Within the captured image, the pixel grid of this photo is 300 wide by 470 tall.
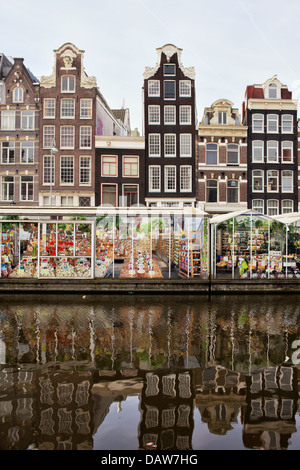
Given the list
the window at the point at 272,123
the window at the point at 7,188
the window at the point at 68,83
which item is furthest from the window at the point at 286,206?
the window at the point at 7,188

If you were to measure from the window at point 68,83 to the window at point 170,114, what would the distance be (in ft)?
27.5

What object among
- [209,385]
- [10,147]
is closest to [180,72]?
[10,147]

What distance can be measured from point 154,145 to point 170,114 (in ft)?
10.3

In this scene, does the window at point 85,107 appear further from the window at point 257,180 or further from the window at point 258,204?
the window at point 258,204

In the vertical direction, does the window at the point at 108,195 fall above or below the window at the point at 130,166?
below

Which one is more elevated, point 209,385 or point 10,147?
point 10,147

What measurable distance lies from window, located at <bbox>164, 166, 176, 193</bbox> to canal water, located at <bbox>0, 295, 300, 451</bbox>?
21.9m

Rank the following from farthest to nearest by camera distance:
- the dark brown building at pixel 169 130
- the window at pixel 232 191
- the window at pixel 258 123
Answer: the window at pixel 258 123
the window at pixel 232 191
the dark brown building at pixel 169 130

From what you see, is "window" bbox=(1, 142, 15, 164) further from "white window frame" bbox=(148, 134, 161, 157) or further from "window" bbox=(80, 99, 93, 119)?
"white window frame" bbox=(148, 134, 161, 157)

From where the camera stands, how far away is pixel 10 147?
33531 millimetres

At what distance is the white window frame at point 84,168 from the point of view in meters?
33.2
